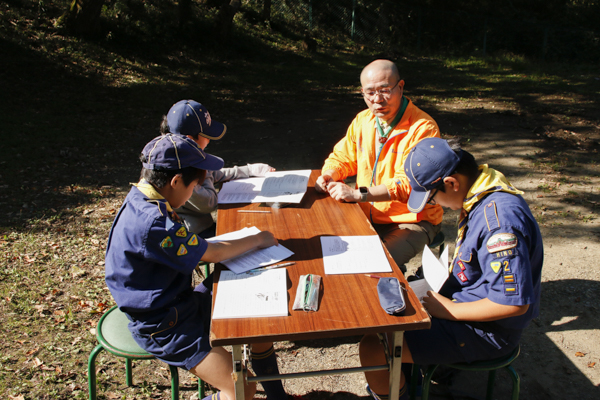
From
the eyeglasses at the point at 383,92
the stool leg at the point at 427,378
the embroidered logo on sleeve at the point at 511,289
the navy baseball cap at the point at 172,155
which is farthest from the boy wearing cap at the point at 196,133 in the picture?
the embroidered logo on sleeve at the point at 511,289

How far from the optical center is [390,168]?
10.1 feet

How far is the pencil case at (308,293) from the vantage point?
70.5 inches

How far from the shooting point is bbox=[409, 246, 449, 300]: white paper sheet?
2053 mm

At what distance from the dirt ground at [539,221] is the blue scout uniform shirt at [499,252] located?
1.02 metres

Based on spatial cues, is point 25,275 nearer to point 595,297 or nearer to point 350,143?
point 350,143

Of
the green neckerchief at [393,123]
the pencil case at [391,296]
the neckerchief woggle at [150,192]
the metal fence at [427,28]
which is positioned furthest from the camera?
the metal fence at [427,28]

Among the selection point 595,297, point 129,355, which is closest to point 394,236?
point 129,355

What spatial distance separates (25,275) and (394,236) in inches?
124

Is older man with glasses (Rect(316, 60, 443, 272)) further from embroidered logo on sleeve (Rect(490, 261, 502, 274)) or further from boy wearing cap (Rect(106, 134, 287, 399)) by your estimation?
boy wearing cap (Rect(106, 134, 287, 399))

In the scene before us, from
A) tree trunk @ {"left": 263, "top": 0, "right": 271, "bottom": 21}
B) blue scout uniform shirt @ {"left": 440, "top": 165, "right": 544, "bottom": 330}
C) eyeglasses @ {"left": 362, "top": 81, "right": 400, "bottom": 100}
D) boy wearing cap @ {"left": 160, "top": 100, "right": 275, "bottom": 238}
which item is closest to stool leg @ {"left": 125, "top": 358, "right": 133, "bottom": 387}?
boy wearing cap @ {"left": 160, "top": 100, "right": 275, "bottom": 238}

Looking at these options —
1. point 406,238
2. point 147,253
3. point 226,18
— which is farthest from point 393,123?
point 226,18

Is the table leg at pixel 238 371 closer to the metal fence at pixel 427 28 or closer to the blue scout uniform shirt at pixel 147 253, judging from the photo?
the blue scout uniform shirt at pixel 147 253

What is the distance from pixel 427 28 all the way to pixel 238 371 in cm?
1793

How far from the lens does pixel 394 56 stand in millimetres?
14867
